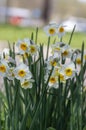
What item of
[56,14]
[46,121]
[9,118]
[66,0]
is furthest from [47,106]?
[66,0]

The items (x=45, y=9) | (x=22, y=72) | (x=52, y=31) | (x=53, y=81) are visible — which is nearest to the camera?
(x=22, y=72)

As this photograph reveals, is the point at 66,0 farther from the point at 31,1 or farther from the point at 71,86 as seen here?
the point at 71,86

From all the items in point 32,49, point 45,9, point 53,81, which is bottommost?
point 45,9

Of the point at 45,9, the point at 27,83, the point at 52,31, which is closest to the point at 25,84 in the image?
the point at 27,83

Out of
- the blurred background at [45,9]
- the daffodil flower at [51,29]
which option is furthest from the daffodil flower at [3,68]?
the blurred background at [45,9]

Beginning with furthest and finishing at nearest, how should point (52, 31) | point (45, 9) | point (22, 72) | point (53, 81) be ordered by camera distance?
point (45, 9) < point (52, 31) < point (53, 81) < point (22, 72)

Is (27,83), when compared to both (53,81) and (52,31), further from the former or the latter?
(52,31)

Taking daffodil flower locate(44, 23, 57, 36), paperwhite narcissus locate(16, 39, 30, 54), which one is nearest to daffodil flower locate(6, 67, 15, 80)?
paperwhite narcissus locate(16, 39, 30, 54)

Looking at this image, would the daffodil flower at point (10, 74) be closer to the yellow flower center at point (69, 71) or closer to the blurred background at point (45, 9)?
the yellow flower center at point (69, 71)

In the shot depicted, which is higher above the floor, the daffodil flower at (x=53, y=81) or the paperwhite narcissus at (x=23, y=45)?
the paperwhite narcissus at (x=23, y=45)

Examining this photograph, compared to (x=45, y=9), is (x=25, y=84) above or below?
above

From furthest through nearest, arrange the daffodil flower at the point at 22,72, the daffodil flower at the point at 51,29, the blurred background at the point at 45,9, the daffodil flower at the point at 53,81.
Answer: the blurred background at the point at 45,9
the daffodil flower at the point at 51,29
the daffodil flower at the point at 53,81
the daffodil flower at the point at 22,72
